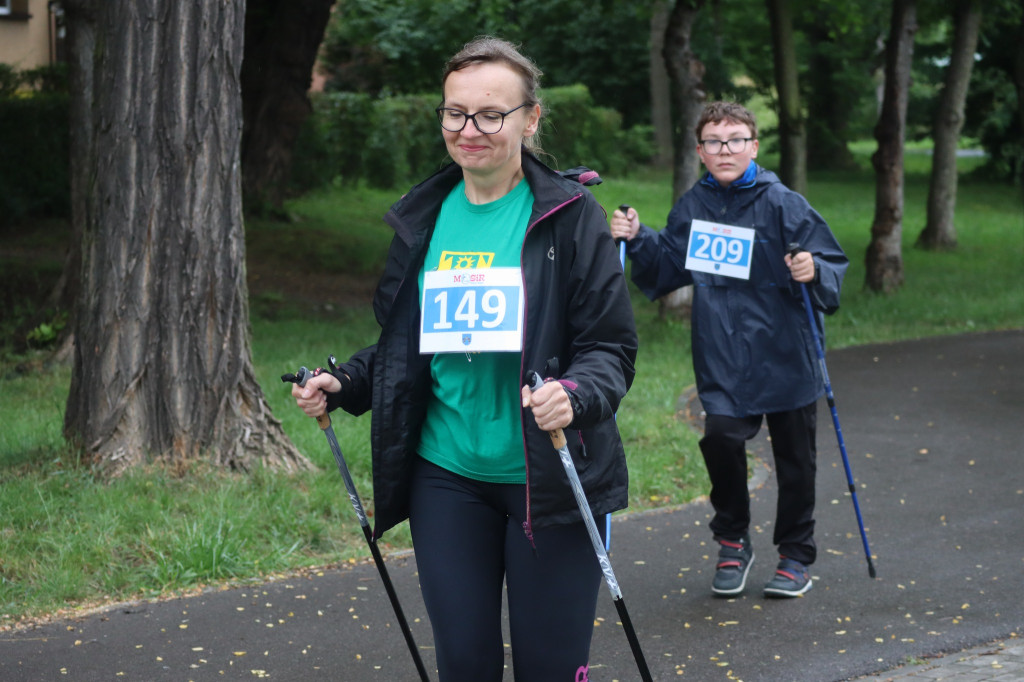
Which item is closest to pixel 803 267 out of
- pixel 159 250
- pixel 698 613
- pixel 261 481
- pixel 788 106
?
pixel 698 613

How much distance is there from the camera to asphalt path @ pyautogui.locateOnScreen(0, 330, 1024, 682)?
187 inches

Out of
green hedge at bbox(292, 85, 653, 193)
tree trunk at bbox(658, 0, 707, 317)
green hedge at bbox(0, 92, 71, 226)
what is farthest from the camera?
green hedge at bbox(292, 85, 653, 193)

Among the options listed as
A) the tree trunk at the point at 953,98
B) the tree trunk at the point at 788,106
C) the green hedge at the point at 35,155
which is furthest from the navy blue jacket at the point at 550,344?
the tree trunk at the point at 953,98

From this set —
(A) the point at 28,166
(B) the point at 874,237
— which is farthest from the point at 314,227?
(B) the point at 874,237

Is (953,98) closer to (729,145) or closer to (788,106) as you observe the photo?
(788,106)

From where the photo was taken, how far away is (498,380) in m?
3.17

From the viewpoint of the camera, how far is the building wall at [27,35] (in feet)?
88.6

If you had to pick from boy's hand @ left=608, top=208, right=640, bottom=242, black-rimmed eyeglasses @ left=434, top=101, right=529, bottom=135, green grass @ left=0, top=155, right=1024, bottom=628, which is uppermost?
black-rimmed eyeglasses @ left=434, top=101, right=529, bottom=135

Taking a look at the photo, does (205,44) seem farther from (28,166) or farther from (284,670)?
(28,166)

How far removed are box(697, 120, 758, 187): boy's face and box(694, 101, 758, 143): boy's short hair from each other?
0.05ft

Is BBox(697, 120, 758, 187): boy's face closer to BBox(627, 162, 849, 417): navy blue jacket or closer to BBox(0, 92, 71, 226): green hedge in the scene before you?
BBox(627, 162, 849, 417): navy blue jacket

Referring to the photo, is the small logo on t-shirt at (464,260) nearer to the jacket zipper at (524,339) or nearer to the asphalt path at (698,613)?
the jacket zipper at (524,339)

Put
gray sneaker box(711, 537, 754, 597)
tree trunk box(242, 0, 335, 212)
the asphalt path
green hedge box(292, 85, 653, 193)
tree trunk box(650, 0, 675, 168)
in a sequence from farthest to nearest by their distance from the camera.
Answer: tree trunk box(650, 0, 675, 168) → green hedge box(292, 85, 653, 193) → tree trunk box(242, 0, 335, 212) → gray sneaker box(711, 537, 754, 597) → the asphalt path

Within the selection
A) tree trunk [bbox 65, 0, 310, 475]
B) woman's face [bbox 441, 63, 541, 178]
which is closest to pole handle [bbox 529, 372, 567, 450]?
woman's face [bbox 441, 63, 541, 178]
